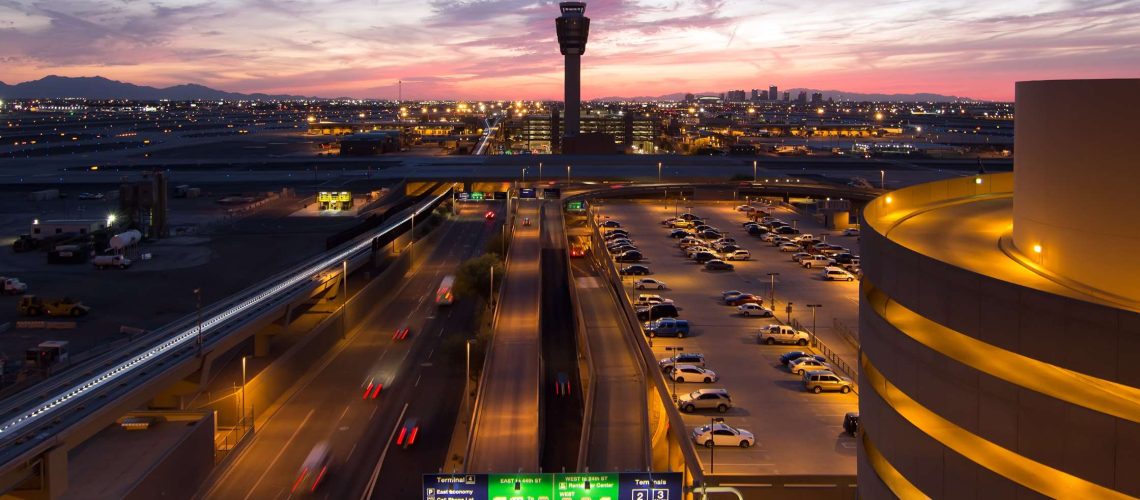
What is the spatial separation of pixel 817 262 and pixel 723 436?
2289cm

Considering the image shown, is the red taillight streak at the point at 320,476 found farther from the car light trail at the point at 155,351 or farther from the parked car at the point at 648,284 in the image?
the parked car at the point at 648,284

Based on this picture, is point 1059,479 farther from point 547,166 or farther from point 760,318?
point 547,166

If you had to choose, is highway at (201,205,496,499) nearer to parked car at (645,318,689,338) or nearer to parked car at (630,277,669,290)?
parked car at (645,318,689,338)

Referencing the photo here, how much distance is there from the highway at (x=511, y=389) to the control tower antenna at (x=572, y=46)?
109 metres

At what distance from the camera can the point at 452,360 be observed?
3328cm

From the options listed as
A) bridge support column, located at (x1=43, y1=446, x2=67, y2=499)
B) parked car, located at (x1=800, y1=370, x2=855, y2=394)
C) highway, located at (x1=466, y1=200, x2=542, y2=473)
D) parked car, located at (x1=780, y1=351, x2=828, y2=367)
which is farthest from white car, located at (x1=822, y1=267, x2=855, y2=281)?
bridge support column, located at (x1=43, y1=446, x2=67, y2=499)

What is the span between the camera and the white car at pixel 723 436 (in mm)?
18781

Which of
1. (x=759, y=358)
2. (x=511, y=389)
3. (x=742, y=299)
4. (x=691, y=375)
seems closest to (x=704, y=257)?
(x=742, y=299)

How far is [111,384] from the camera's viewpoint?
21.5 m

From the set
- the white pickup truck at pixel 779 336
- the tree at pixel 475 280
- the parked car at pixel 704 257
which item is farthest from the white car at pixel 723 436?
the tree at pixel 475 280

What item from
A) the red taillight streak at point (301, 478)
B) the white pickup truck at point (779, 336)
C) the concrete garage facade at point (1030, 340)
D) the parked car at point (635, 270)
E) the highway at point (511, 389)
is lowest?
the red taillight streak at point (301, 478)

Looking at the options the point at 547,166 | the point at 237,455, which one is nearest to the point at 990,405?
the point at 237,455

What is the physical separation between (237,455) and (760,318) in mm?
16877

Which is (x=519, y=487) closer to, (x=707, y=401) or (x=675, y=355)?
(x=707, y=401)
